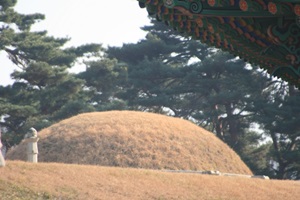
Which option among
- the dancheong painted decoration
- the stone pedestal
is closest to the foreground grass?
the stone pedestal

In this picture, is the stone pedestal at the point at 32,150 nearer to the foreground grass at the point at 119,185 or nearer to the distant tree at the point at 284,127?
the foreground grass at the point at 119,185

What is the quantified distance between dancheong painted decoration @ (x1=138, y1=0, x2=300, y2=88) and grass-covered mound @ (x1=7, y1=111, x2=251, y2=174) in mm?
18079

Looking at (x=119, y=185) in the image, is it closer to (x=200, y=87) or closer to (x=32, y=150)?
(x=32, y=150)

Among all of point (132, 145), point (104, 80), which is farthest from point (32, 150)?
point (104, 80)

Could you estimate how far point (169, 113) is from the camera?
46.1 m

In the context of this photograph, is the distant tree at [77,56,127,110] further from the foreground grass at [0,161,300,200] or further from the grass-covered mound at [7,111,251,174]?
the foreground grass at [0,161,300,200]

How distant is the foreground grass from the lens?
56.8 ft

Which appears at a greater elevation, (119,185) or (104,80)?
(104,80)

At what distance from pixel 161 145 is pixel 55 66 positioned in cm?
1545

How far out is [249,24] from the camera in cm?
686

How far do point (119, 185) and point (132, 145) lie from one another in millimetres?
6596

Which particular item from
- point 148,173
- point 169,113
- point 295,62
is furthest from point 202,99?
point 295,62

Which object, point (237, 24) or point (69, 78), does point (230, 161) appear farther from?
point (237, 24)

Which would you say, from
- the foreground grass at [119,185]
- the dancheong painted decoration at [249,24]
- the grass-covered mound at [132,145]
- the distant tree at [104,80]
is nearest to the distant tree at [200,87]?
the distant tree at [104,80]
